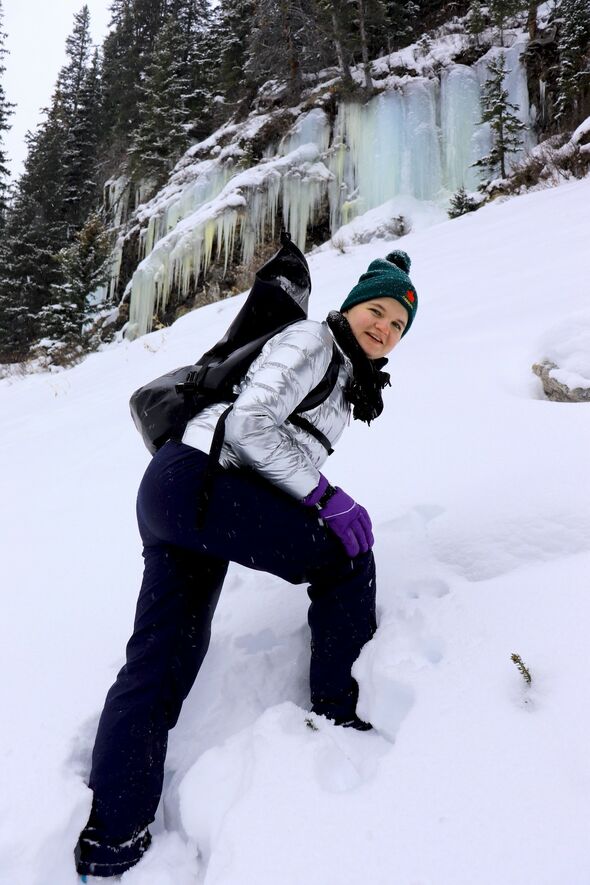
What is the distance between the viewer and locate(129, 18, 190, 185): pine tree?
1769 cm

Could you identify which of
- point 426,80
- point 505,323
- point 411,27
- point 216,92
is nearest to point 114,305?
point 216,92

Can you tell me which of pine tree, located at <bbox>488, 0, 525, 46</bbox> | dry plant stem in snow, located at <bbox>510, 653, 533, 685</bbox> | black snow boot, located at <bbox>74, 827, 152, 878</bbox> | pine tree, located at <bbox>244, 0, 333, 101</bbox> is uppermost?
pine tree, located at <bbox>244, 0, 333, 101</bbox>

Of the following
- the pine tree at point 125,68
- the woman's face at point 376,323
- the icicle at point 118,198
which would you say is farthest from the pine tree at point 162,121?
the woman's face at point 376,323

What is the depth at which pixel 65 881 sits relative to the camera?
1.05 meters

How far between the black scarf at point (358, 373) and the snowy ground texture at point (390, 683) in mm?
562

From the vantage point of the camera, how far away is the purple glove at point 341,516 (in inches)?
52.9

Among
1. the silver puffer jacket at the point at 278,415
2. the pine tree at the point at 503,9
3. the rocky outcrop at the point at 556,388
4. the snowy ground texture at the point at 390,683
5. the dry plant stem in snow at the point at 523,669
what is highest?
the pine tree at the point at 503,9

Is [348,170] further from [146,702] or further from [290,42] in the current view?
[146,702]

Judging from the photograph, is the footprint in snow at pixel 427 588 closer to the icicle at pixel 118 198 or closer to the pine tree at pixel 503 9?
the pine tree at pixel 503 9

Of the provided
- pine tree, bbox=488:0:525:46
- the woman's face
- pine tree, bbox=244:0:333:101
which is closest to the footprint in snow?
the woman's face

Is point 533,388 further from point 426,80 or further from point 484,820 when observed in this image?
point 426,80

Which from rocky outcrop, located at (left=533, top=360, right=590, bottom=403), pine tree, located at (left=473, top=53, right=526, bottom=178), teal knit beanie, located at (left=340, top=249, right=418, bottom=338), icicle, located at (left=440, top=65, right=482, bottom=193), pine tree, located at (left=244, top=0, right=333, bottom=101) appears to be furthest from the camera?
pine tree, located at (left=244, top=0, right=333, bottom=101)

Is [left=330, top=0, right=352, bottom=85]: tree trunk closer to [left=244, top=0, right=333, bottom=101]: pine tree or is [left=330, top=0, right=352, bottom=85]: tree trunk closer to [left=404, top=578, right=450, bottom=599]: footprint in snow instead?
[left=244, top=0, right=333, bottom=101]: pine tree

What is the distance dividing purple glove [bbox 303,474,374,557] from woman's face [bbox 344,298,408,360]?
0.49 meters
